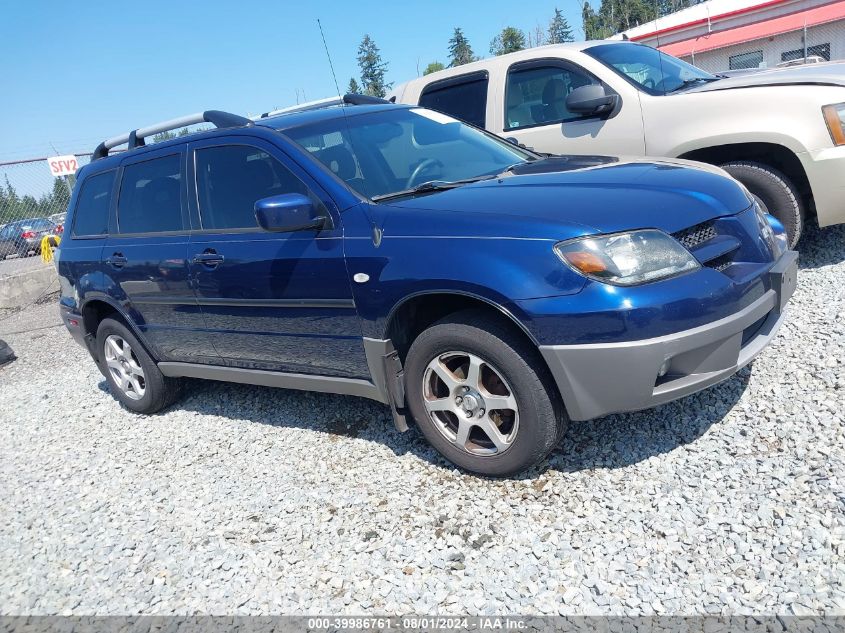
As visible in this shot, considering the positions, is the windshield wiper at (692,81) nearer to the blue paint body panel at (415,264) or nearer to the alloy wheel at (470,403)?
the blue paint body panel at (415,264)

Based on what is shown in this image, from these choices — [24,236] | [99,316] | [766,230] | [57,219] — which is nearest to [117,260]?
[99,316]

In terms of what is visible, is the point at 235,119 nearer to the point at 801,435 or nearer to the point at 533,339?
the point at 533,339

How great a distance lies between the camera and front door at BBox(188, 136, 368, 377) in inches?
128

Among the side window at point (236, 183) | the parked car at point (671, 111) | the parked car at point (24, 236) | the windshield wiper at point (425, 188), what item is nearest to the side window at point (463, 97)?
the parked car at point (671, 111)

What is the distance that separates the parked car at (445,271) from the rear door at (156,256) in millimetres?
17

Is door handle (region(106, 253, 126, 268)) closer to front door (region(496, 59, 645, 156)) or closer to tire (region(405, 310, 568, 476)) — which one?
tire (region(405, 310, 568, 476))

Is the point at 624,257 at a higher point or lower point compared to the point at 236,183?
lower

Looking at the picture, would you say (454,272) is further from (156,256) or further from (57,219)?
(57,219)

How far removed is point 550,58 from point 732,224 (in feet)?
10.5

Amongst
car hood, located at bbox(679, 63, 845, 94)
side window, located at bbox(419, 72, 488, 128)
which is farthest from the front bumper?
side window, located at bbox(419, 72, 488, 128)

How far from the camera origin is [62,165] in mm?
12070

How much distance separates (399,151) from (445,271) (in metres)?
1.20

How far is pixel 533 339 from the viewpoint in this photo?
2.65 m

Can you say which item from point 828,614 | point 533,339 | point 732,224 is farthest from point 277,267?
point 828,614
